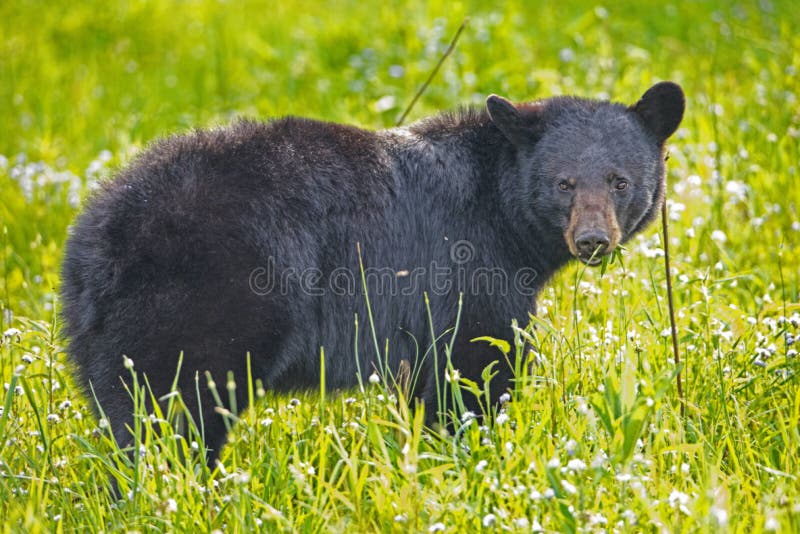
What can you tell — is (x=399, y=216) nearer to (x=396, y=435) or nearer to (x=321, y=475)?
(x=396, y=435)

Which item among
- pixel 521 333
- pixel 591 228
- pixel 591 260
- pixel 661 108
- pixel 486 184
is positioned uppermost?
pixel 661 108

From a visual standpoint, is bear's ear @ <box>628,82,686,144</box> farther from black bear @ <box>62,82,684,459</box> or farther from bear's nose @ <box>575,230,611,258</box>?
bear's nose @ <box>575,230,611,258</box>

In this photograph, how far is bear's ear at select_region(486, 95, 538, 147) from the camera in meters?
4.33

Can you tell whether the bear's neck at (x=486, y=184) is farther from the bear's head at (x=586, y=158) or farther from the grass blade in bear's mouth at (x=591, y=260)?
the grass blade in bear's mouth at (x=591, y=260)

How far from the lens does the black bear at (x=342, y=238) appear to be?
360cm

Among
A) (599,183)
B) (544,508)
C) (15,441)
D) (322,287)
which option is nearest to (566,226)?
(599,183)

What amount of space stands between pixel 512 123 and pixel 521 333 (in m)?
1.07

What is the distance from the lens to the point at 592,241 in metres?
3.99

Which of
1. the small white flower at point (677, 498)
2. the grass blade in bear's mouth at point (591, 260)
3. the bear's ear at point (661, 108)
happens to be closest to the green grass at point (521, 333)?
the small white flower at point (677, 498)

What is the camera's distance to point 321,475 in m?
3.23

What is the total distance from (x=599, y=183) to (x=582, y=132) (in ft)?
0.97

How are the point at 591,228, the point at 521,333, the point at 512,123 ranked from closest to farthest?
the point at 521,333 < the point at 591,228 < the point at 512,123

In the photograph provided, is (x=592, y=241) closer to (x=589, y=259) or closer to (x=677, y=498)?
(x=589, y=259)

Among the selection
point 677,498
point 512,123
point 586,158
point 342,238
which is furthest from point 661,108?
point 677,498
